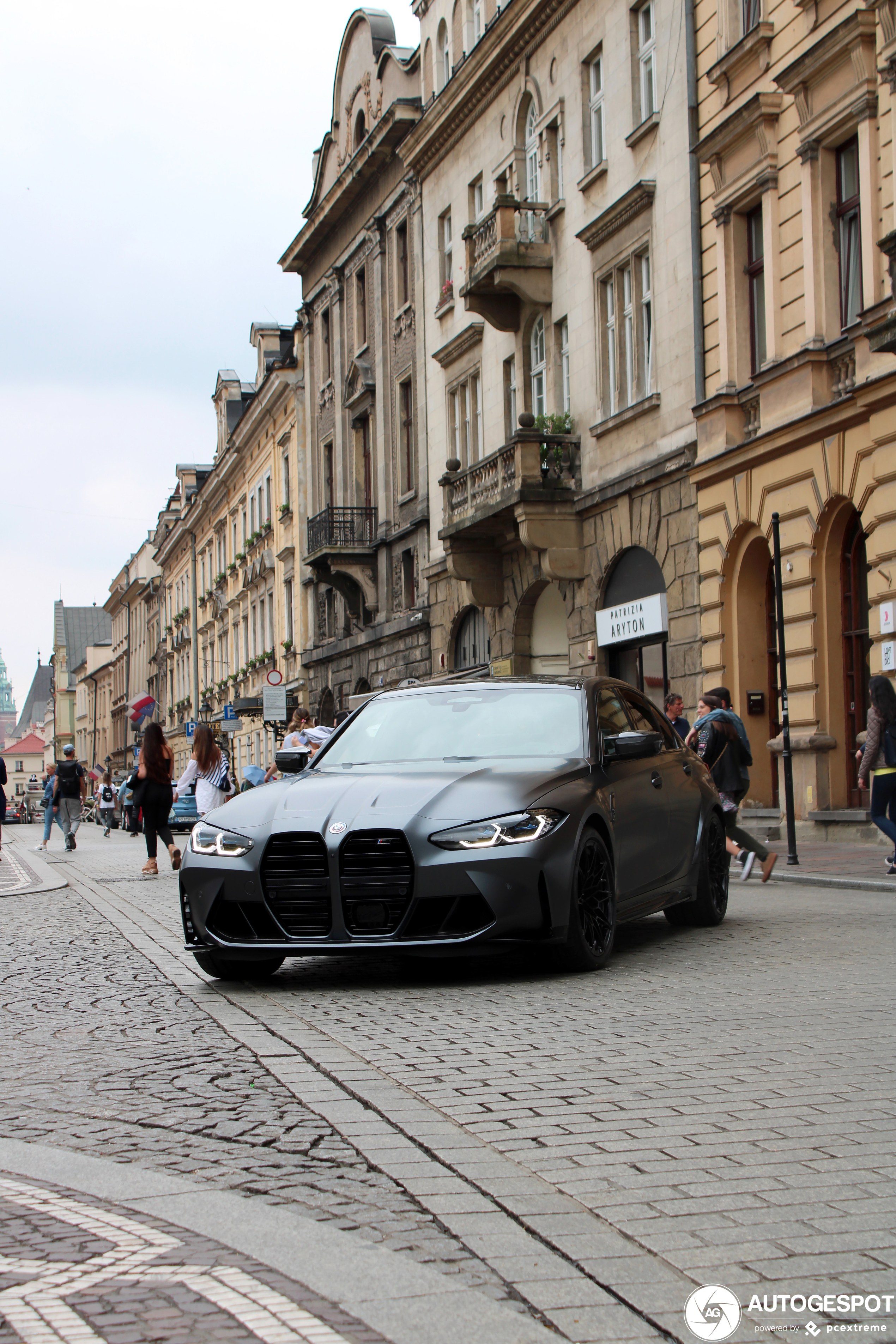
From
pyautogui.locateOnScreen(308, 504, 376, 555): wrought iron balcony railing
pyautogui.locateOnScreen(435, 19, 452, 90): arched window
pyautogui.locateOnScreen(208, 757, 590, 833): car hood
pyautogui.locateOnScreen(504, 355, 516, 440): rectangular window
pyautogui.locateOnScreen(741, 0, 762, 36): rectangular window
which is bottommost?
pyautogui.locateOnScreen(208, 757, 590, 833): car hood

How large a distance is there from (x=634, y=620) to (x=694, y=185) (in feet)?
20.8

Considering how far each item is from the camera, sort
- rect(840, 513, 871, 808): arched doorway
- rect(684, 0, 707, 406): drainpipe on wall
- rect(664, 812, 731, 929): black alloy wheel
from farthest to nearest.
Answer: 1. rect(684, 0, 707, 406): drainpipe on wall
2. rect(840, 513, 871, 808): arched doorway
3. rect(664, 812, 731, 929): black alloy wheel

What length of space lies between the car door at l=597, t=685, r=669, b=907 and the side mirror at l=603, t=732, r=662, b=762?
0.7 inches

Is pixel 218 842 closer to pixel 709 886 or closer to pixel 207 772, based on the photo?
pixel 709 886

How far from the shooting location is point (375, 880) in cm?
771

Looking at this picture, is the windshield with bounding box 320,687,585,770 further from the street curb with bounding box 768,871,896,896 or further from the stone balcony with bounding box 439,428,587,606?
the stone balcony with bounding box 439,428,587,606

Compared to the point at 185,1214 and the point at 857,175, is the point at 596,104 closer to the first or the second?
the point at 857,175

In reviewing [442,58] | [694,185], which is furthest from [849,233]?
[442,58]

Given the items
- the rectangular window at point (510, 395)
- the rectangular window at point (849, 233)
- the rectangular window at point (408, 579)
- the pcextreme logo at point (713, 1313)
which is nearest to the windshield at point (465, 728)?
the pcextreme logo at point (713, 1313)

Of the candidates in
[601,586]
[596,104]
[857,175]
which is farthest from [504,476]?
[857,175]

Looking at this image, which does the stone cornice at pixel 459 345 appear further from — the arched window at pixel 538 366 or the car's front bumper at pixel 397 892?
the car's front bumper at pixel 397 892

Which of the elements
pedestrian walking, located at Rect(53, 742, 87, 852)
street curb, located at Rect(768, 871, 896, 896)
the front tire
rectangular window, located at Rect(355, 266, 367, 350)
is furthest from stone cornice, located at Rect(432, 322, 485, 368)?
the front tire

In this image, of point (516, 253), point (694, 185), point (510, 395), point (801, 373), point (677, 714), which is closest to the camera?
point (677, 714)

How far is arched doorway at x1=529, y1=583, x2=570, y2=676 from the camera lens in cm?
2902
